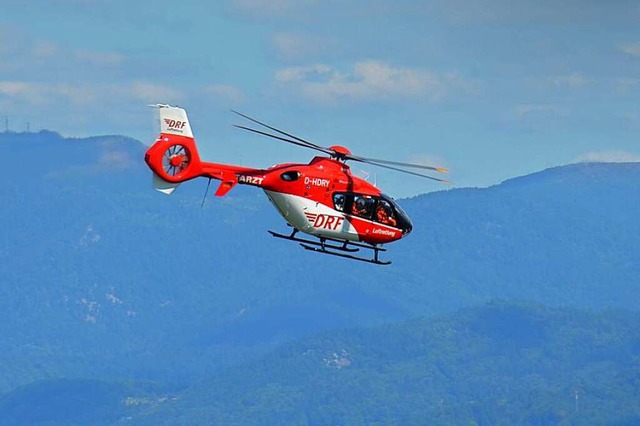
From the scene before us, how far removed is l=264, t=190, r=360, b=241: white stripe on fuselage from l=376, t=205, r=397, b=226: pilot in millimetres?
2892

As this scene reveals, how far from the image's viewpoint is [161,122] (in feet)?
349

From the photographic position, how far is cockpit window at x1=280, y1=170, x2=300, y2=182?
4350 inches

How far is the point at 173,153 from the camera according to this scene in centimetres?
10650

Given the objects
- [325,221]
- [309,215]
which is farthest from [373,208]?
[309,215]

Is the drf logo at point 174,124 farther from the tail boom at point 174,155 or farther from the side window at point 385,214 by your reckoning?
the side window at point 385,214

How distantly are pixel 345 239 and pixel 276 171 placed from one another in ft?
20.5

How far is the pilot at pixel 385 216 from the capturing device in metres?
115

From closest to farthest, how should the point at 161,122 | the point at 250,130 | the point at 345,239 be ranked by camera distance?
the point at 250,130 < the point at 161,122 < the point at 345,239

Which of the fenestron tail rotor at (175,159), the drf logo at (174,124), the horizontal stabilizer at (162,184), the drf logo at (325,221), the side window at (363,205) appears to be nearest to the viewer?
the horizontal stabilizer at (162,184)

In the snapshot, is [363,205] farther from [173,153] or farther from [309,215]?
[173,153]

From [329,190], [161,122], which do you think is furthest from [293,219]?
[161,122]

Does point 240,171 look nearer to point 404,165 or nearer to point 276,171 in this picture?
point 276,171

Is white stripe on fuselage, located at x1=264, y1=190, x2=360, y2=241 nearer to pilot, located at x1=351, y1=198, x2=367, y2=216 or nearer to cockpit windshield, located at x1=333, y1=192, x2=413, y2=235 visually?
cockpit windshield, located at x1=333, y1=192, x2=413, y2=235

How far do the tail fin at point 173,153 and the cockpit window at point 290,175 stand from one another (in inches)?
209
